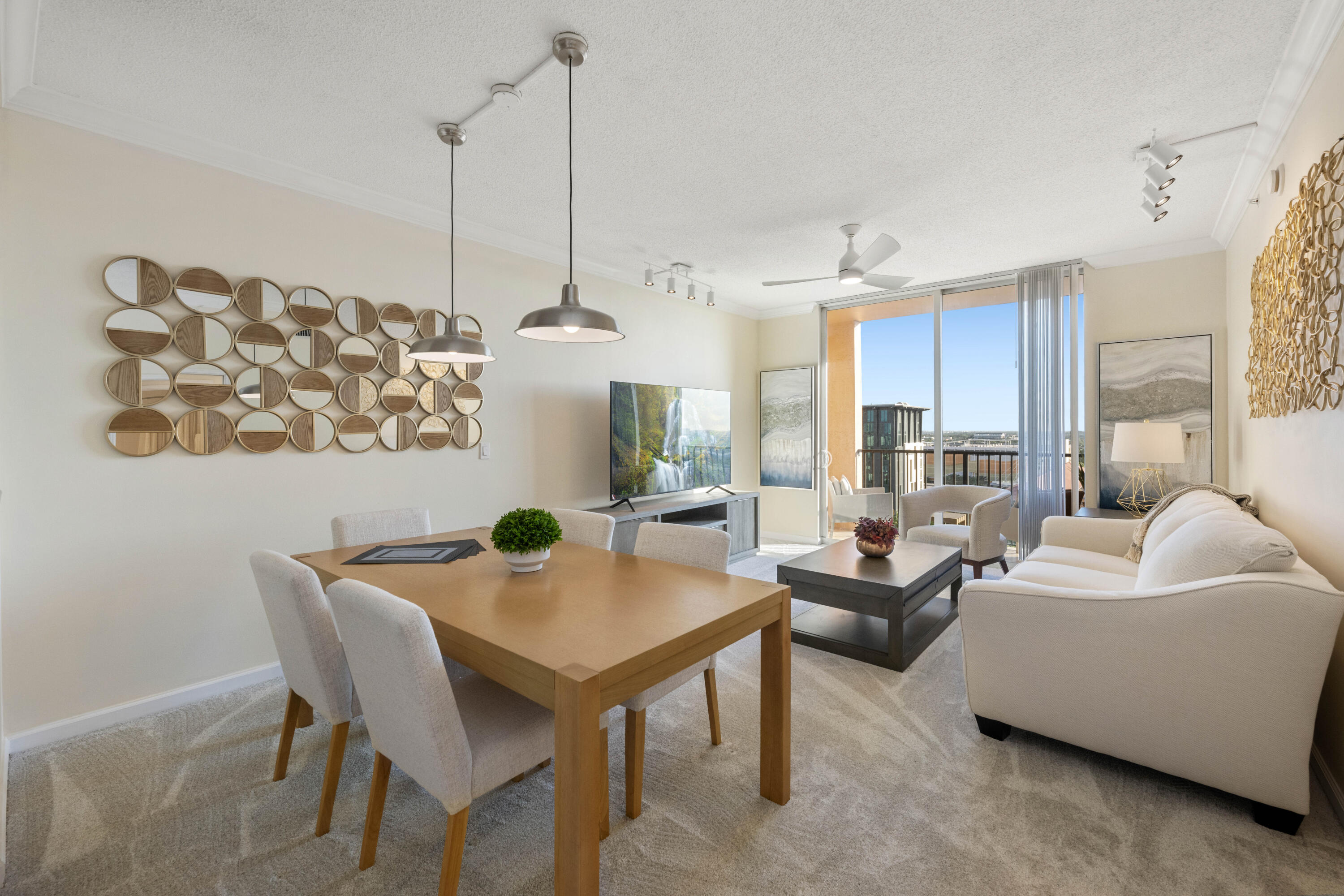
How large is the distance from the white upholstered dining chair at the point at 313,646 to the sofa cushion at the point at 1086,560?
10.9ft

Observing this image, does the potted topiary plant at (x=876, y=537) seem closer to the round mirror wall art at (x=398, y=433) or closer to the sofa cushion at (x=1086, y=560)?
the sofa cushion at (x=1086, y=560)

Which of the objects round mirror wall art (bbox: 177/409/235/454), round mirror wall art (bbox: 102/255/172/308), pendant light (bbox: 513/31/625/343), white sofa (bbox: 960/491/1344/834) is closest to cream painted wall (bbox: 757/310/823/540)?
white sofa (bbox: 960/491/1344/834)

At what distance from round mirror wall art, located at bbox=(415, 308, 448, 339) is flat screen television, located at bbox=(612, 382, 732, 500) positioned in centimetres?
132

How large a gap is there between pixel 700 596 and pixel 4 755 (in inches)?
99.9

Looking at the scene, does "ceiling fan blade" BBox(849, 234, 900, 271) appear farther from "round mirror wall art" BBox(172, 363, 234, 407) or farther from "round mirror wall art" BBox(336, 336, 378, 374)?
"round mirror wall art" BBox(172, 363, 234, 407)

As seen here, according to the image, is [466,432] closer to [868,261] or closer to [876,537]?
[876,537]

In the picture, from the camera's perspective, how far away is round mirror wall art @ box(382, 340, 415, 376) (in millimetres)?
3229

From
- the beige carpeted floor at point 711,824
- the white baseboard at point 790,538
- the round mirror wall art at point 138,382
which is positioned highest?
the round mirror wall art at point 138,382

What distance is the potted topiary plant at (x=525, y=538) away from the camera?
2.02 m

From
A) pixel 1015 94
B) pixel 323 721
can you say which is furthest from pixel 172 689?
pixel 1015 94

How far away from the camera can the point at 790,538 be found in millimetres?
6113

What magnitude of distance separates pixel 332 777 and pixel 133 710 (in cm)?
150

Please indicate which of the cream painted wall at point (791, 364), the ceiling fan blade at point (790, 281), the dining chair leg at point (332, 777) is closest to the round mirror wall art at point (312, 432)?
the dining chair leg at point (332, 777)

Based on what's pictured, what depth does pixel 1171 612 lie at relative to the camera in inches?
69.5
